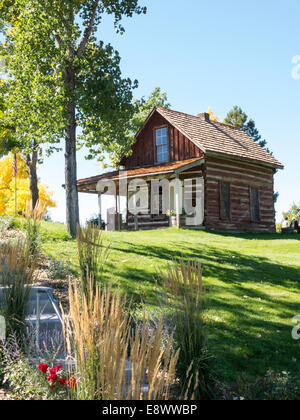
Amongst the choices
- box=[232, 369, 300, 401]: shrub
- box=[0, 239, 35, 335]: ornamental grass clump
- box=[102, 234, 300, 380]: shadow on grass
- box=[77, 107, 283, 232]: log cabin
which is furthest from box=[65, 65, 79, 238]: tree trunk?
box=[232, 369, 300, 401]: shrub

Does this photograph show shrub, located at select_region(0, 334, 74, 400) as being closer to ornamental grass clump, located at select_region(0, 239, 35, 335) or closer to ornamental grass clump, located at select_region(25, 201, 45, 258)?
ornamental grass clump, located at select_region(0, 239, 35, 335)

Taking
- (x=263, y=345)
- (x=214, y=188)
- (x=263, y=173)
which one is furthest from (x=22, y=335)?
(x=263, y=173)

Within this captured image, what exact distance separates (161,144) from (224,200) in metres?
4.65

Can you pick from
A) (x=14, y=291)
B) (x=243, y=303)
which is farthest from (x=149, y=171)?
(x=14, y=291)

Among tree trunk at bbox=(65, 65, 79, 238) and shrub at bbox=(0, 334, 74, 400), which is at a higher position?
tree trunk at bbox=(65, 65, 79, 238)

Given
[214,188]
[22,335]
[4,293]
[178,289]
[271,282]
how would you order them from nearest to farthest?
[178,289] → [22,335] → [4,293] → [271,282] → [214,188]

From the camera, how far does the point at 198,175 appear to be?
778 inches

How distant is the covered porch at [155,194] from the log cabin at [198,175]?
5 centimetres

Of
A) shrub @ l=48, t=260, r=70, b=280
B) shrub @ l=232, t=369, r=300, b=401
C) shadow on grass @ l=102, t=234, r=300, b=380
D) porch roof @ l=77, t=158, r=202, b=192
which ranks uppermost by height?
porch roof @ l=77, t=158, r=202, b=192

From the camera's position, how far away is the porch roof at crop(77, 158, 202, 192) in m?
17.7

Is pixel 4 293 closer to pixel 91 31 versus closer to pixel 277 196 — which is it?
pixel 91 31

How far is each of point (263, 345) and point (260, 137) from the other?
35.2 m

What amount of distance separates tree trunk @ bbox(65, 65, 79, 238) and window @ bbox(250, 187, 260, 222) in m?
11.4

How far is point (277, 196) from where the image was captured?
3881 cm
